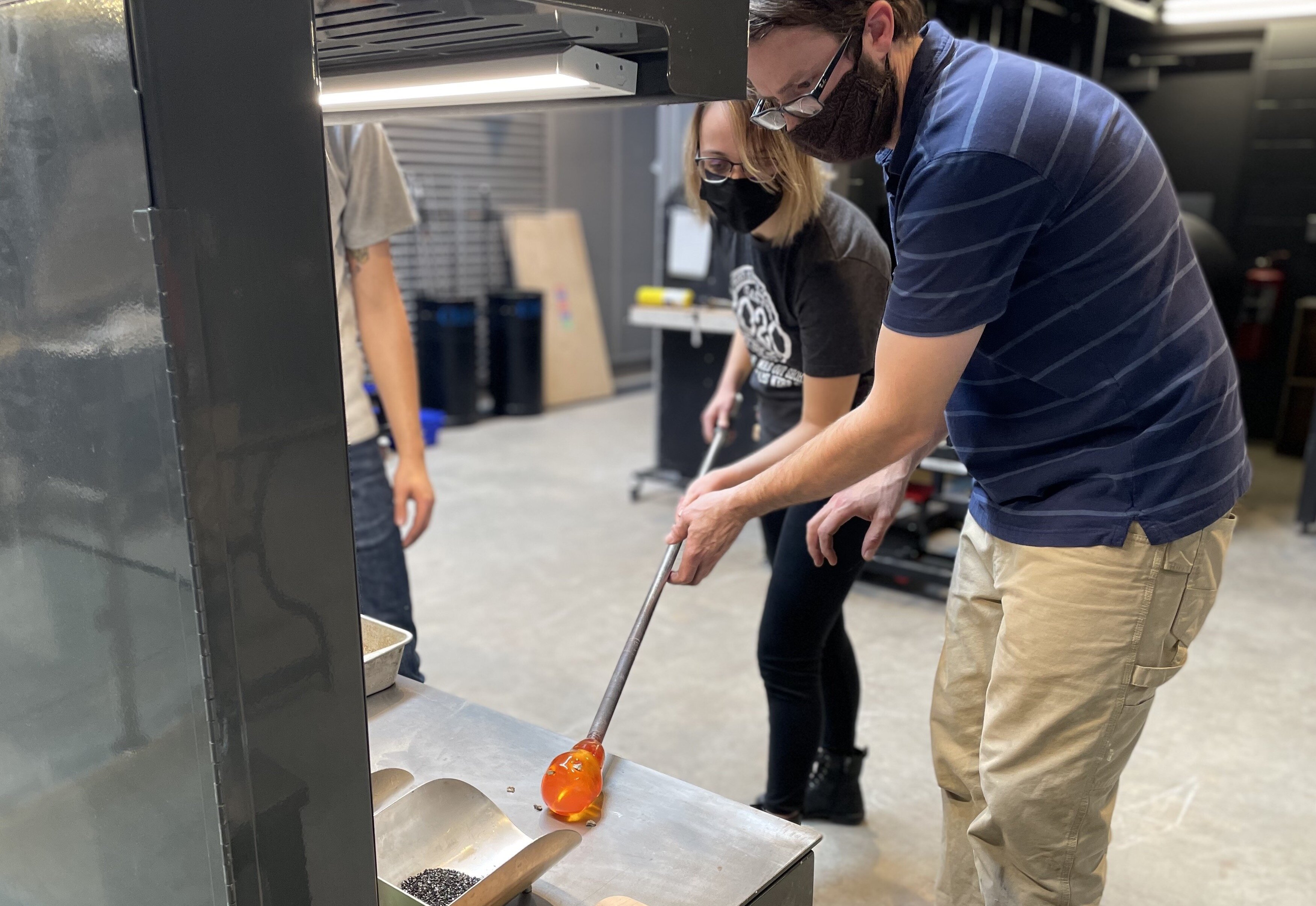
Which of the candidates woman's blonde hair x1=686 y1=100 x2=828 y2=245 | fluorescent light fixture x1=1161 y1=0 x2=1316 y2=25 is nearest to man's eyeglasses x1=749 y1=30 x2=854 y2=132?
woman's blonde hair x1=686 y1=100 x2=828 y2=245

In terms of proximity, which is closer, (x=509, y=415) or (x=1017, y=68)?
(x=1017, y=68)

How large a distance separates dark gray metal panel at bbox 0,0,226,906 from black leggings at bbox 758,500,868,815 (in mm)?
1213

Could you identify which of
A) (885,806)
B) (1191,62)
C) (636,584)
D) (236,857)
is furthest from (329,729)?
(1191,62)

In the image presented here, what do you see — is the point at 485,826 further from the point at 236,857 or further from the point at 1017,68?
the point at 1017,68

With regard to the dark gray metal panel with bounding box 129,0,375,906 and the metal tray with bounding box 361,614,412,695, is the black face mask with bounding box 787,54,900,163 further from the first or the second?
the metal tray with bounding box 361,614,412,695

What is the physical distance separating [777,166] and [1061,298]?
60 cm

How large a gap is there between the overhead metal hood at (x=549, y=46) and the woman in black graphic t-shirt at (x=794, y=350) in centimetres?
66

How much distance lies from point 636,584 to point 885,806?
154cm

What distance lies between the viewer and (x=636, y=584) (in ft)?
12.1

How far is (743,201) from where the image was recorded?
165 centimetres

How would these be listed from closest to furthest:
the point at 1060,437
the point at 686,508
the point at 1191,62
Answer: the point at 1060,437
the point at 686,508
the point at 1191,62

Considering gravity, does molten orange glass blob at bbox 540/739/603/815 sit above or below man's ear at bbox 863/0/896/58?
below

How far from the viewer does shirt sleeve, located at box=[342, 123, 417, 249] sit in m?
1.87

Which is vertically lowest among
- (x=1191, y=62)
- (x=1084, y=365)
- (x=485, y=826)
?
(x=485, y=826)
